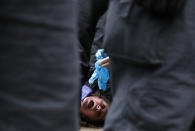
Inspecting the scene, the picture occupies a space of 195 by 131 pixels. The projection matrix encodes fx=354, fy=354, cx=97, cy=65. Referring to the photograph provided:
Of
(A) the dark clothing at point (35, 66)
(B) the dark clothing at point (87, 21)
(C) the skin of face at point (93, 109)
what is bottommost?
(C) the skin of face at point (93, 109)

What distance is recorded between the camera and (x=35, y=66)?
818mm

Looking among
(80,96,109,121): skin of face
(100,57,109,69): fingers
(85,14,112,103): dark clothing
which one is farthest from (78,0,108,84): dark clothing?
(85,14,112,103): dark clothing

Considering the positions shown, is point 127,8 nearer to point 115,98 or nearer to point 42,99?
point 115,98

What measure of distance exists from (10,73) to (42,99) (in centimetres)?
10

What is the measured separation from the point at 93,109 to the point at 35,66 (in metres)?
1.98

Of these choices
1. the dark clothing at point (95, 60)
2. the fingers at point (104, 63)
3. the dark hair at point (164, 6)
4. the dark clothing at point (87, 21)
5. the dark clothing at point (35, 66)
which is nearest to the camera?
the dark clothing at point (35, 66)

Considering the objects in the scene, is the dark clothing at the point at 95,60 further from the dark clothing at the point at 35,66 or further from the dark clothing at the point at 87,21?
the dark clothing at the point at 35,66

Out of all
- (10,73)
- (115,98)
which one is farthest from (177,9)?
(10,73)

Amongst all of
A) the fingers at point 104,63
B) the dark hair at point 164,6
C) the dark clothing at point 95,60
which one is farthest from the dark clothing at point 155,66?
the dark clothing at point 95,60

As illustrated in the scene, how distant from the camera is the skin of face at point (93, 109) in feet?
9.00

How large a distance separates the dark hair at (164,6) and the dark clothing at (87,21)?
87 cm

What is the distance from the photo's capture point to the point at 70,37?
0.88 metres

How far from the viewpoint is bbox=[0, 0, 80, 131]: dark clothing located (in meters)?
0.80

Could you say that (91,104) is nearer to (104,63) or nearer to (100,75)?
(100,75)
